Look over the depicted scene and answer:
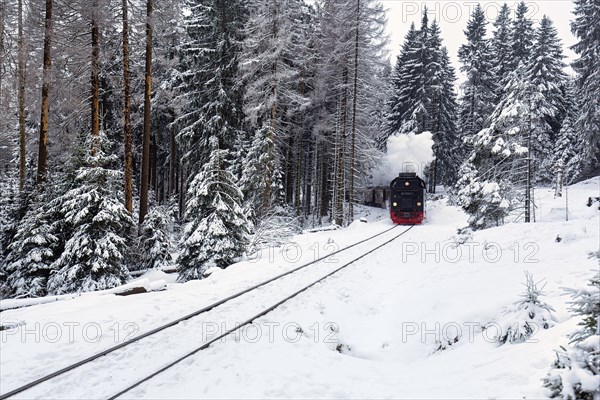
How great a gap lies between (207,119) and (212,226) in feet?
40.0

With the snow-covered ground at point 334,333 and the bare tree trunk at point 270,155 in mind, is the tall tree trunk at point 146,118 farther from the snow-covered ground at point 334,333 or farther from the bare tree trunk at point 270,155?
the bare tree trunk at point 270,155

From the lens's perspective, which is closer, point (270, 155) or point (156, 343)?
point (156, 343)

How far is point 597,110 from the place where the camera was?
25641 mm

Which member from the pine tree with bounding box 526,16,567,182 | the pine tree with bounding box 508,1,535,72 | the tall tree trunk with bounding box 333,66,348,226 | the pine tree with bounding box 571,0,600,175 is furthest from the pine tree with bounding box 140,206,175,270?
the pine tree with bounding box 508,1,535,72

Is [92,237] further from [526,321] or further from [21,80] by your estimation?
[526,321]

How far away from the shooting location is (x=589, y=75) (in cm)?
2753

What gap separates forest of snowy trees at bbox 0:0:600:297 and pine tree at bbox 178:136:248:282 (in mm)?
60

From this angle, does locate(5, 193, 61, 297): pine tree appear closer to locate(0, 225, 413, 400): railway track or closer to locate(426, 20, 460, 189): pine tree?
locate(0, 225, 413, 400): railway track

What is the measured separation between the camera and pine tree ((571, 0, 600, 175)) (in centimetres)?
2625

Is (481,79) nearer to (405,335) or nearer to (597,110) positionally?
(597,110)

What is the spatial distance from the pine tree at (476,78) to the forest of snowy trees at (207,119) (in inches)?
8.2

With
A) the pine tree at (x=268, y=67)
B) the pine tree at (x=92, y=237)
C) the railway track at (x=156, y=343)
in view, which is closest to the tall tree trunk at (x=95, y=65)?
the pine tree at (x=92, y=237)

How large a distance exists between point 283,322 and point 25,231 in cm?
921

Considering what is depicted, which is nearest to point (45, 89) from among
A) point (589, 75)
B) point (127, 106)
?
point (127, 106)
